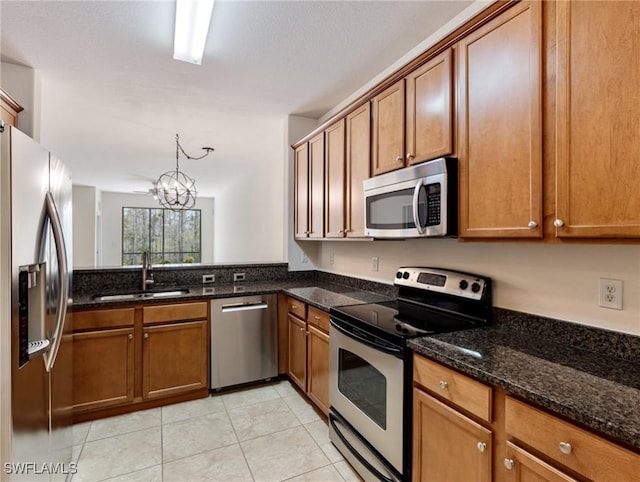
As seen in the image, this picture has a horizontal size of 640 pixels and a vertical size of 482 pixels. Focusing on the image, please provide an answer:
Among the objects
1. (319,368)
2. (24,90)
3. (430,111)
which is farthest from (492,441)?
(24,90)

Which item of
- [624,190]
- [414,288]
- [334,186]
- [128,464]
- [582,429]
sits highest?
[334,186]

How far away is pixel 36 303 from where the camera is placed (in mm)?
1404

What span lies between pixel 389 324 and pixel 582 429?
3.03 feet

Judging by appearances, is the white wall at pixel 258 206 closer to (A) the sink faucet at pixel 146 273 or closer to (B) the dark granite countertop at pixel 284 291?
(B) the dark granite countertop at pixel 284 291

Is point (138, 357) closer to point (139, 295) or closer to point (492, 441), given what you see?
point (139, 295)

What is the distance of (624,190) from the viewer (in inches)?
41.7

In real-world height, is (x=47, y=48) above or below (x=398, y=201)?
above

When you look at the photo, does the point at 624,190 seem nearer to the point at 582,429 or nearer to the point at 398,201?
the point at 582,429


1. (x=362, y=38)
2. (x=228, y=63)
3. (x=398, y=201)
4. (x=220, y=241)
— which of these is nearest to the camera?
(x=398, y=201)

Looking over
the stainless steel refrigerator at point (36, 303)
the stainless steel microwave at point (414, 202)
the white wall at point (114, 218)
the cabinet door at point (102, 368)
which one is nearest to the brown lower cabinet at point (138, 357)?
the cabinet door at point (102, 368)

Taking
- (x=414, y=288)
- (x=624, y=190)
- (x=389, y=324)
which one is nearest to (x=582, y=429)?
(x=624, y=190)

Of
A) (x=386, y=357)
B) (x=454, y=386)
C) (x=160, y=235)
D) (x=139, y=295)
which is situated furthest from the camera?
(x=160, y=235)

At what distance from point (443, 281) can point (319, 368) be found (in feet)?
3.68

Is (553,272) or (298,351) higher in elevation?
(553,272)
